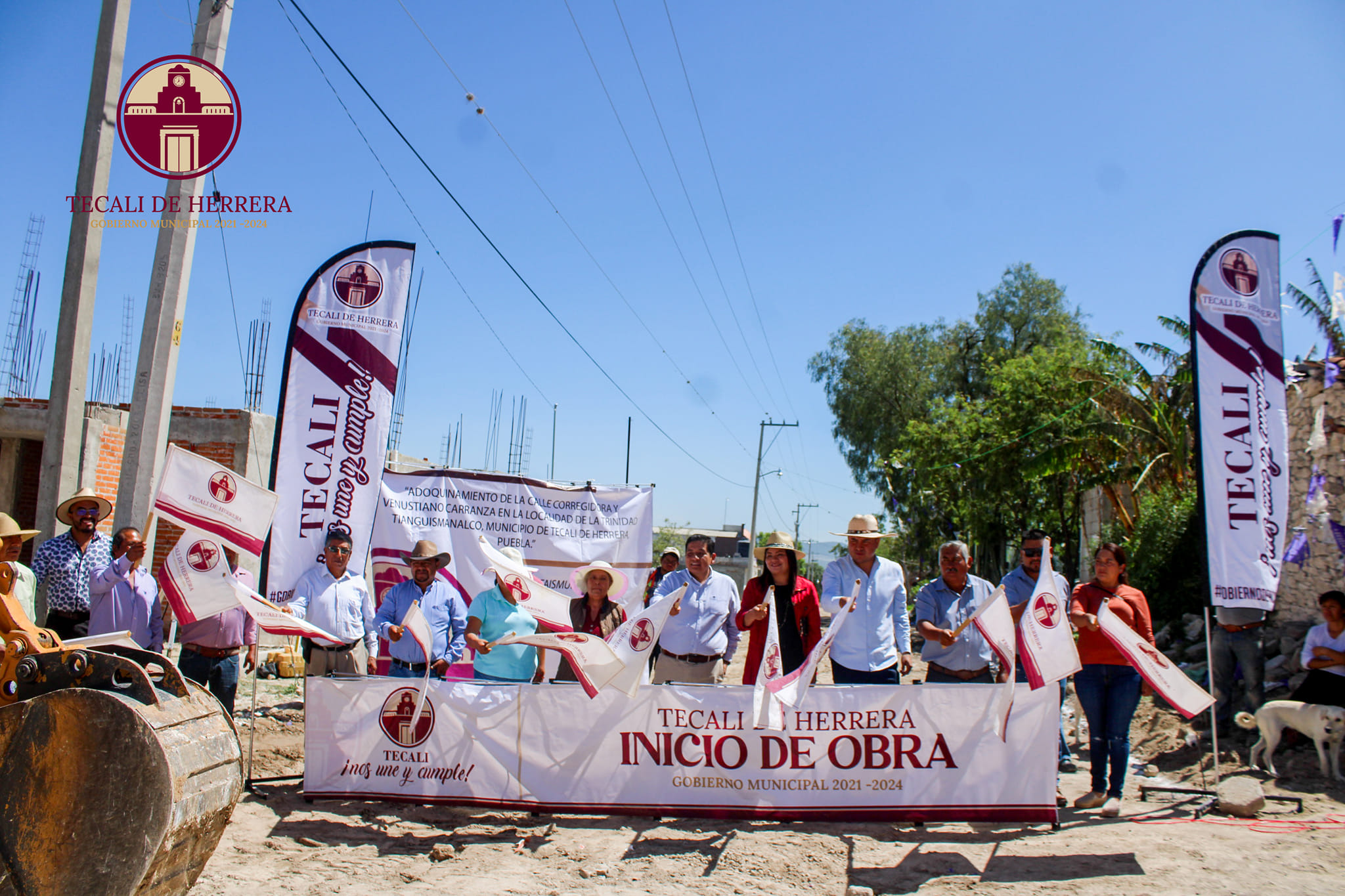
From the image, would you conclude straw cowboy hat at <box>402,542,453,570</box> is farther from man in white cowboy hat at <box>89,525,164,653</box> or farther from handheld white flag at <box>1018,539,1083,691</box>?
handheld white flag at <box>1018,539,1083,691</box>

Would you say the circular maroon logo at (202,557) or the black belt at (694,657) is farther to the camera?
the black belt at (694,657)

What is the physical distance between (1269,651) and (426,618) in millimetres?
8996

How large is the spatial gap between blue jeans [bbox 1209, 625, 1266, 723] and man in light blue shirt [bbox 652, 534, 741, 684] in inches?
169

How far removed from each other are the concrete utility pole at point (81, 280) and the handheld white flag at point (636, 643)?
5.25 m

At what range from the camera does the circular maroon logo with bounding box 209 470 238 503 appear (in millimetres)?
6051

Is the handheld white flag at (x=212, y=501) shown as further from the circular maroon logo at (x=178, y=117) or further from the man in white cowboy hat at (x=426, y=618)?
the circular maroon logo at (x=178, y=117)

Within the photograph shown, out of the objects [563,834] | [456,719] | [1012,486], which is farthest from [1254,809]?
[1012,486]

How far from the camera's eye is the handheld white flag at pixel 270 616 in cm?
564

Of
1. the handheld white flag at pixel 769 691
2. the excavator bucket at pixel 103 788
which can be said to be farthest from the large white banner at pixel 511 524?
the excavator bucket at pixel 103 788

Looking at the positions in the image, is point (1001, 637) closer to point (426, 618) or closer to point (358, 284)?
point (426, 618)

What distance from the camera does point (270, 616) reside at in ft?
18.7

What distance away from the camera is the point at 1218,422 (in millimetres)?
7012

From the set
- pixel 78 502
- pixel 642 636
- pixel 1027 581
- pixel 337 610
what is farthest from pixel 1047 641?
pixel 78 502

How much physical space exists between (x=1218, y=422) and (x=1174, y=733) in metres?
3.29
